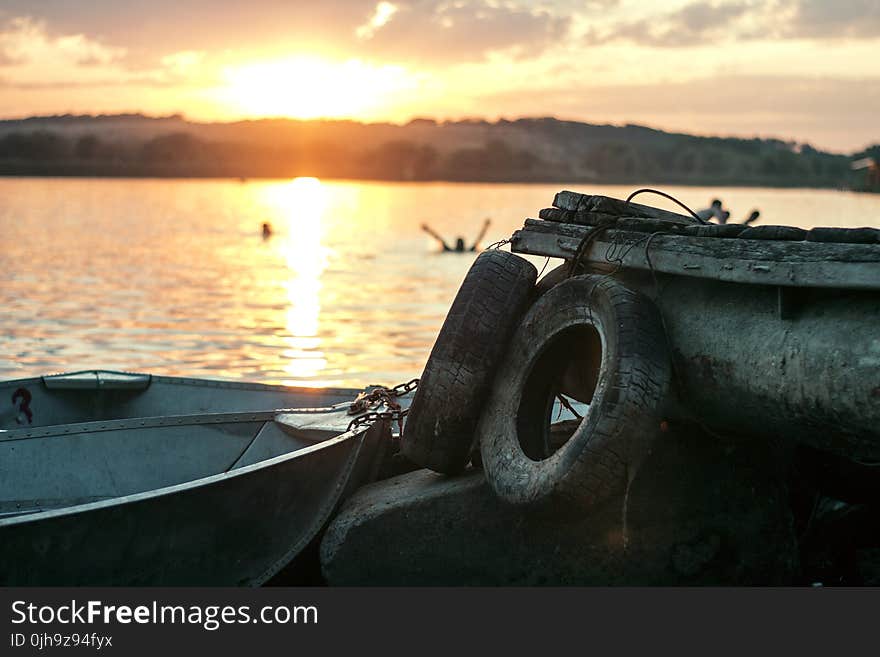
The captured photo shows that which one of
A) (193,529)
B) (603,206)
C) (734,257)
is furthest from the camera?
(603,206)

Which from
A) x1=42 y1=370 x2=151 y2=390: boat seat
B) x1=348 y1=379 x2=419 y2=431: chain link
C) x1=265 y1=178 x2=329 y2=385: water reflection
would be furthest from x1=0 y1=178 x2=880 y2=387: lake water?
x1=348 y1=379 x2=419 y2=431: chain link

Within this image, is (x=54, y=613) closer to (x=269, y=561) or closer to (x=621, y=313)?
(x=269, y=561)

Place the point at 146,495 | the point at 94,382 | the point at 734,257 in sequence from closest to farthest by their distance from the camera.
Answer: the point at 734,257 < the point at 146,495 < the point at 94,382

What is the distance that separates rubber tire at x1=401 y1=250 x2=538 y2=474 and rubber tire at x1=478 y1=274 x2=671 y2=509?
0.85 feet

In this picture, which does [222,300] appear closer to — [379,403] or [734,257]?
[379,403]

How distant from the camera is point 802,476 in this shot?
7312 millimetres

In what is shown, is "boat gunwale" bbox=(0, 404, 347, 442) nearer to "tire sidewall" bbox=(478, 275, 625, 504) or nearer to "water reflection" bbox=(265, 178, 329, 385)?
"tire sidewall" bbox=(478, 275, 625, 504)

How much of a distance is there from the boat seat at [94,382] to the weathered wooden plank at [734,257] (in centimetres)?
523

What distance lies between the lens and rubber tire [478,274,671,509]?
6.41 m

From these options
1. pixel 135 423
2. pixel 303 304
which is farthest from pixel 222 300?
pixel 135 423

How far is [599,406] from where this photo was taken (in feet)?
21.3

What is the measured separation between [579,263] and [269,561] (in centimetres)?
268

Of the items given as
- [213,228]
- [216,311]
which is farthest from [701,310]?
[213,228]

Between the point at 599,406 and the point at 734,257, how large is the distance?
1.07 metres
